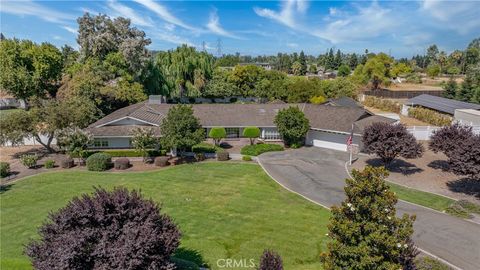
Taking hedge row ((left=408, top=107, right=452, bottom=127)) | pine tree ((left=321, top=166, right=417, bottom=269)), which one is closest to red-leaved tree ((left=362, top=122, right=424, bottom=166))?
pine tree ((left=321, top=166, right=417, bottom=269))

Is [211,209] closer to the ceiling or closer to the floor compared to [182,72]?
closer to the floor

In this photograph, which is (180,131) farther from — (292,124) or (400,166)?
(400,166)

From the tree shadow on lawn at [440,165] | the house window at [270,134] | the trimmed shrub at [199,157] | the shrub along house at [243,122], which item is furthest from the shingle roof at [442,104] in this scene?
the trimmed shrub at [199,157]

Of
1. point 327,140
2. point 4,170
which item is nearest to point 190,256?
point 4,170

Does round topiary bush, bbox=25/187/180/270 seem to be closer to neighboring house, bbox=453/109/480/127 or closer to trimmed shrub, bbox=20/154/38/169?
trimmed shrub, bbox=20/154/38/169

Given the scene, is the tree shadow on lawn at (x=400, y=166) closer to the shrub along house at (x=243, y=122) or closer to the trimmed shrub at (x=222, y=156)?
the shrub along house at (x=243, y=122)

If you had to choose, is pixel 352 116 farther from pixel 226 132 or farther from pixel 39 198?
pixel 39 198

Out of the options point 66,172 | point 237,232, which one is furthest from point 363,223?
point 66,172
